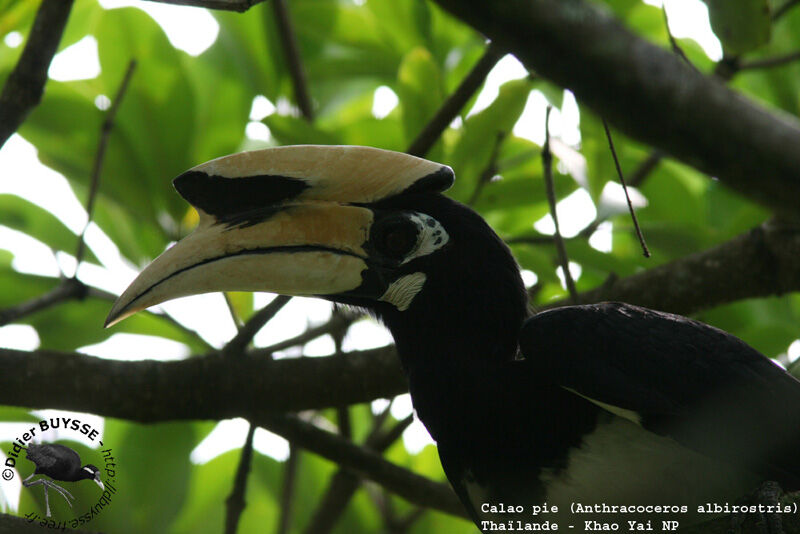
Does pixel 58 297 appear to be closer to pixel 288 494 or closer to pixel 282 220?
pixel 282 220

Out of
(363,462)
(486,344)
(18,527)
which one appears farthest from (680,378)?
(18,527)

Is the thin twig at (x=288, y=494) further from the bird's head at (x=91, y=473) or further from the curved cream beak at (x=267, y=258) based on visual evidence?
the curved cream beak at (x=267, y=258)

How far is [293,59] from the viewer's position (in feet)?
12.7

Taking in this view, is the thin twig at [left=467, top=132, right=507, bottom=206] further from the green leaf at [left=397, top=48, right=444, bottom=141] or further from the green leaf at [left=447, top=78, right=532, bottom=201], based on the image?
the green leaf at [left=397, top=48, right=444, bottom=141]

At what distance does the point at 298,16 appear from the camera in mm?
4043

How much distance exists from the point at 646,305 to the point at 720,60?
1.00m

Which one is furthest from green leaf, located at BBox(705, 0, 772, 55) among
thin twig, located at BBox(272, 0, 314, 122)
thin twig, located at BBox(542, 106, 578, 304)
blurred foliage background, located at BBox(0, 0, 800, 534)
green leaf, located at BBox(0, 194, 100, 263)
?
green leaf, located at BBox(0, 194, 100, 263)

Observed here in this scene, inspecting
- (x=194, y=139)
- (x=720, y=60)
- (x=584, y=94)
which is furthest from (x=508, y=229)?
(x=584, y=94)

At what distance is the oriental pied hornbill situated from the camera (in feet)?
8.34

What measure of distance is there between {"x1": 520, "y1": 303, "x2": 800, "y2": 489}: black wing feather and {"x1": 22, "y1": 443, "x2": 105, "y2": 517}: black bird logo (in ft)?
5.34

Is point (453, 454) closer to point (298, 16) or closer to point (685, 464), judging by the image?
point (685, 464)

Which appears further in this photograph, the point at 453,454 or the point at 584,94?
the point at 453,454

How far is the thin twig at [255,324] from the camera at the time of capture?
3.08 metres

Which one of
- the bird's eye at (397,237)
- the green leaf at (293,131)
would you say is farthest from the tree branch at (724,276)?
the green leaf at (293,131)
